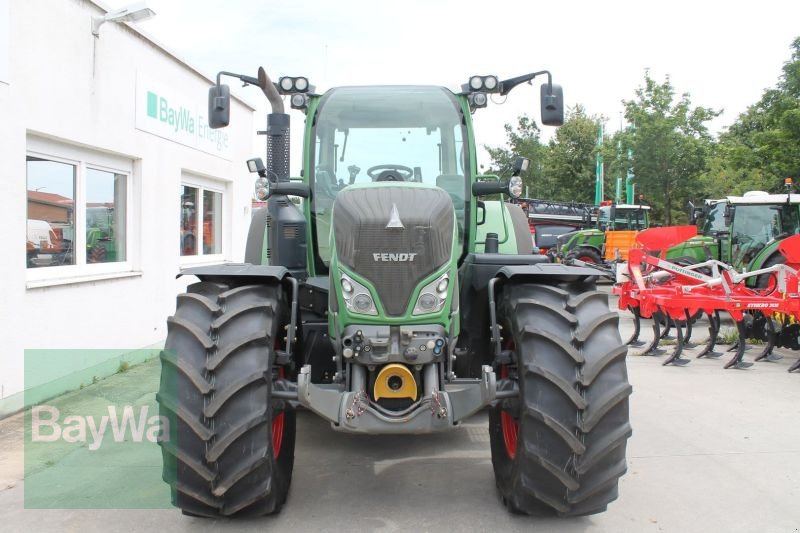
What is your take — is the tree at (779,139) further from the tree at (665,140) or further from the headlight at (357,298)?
the headlight at (357,298)

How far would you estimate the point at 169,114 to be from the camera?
8977 millimetres

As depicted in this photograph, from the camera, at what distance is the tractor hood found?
3521mm

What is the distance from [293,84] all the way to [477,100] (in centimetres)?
129

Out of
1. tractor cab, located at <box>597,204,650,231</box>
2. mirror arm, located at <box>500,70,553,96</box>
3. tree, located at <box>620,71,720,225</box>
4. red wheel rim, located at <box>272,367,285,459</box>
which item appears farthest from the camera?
tree, located at <box>620,71,720,225</box>

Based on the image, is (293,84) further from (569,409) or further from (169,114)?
(169,114)

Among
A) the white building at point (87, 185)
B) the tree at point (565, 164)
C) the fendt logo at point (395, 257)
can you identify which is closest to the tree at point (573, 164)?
the tree at point (565, 164)

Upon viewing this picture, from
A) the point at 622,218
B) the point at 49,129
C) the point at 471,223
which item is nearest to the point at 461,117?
the point at 471,223

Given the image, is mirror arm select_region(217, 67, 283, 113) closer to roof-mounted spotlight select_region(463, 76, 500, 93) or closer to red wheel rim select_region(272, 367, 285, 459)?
roof-mounted spotlight select_region(463, 76, 500, 93)

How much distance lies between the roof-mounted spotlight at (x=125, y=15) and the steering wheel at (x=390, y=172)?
13.3 ft

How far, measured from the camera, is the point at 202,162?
33.8 ft

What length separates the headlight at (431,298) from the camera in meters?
3.55

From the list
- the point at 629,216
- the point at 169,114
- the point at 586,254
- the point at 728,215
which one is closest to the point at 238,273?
the point at 169,114
